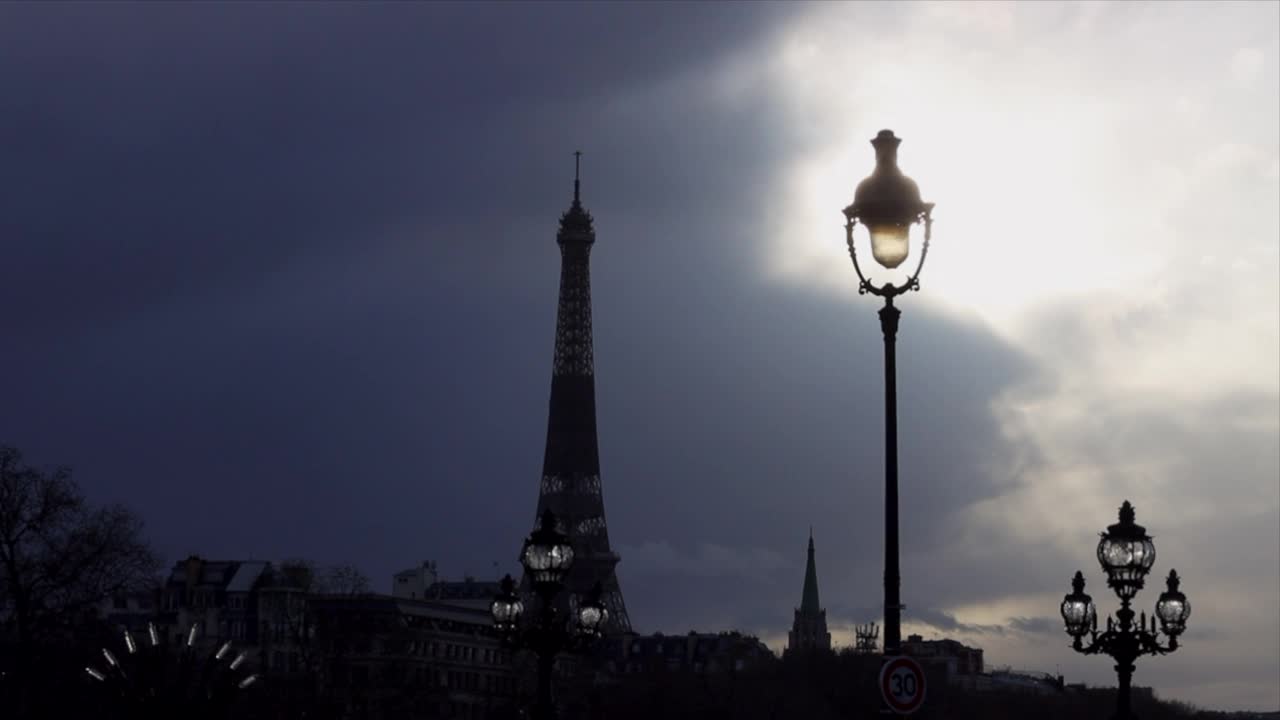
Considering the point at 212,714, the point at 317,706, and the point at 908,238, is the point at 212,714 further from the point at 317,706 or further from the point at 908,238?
the point at 317,706

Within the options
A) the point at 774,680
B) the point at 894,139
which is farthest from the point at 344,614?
the point at 894,139

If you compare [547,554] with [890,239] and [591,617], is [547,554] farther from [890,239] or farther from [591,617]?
[890,239]

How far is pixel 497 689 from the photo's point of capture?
6718 inches

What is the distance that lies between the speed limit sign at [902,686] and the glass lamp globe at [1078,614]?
20.7 metres

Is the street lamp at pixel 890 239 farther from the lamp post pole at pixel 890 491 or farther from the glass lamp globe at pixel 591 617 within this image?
the glass lamp globe at pixel 591 617

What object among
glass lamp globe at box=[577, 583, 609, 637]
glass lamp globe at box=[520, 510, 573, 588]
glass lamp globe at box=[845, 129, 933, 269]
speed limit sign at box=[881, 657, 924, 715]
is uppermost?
glass lamp globe at box=[845, 129, 933, 269]

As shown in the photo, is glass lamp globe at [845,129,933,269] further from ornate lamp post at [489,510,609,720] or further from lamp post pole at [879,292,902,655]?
ornate lamp post at [489,510,609,720]

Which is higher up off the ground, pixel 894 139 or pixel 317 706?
pixel 894 139

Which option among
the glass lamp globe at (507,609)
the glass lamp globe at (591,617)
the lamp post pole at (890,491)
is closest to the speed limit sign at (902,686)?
the lamp post pole at (890,491)

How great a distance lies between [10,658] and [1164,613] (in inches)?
2201

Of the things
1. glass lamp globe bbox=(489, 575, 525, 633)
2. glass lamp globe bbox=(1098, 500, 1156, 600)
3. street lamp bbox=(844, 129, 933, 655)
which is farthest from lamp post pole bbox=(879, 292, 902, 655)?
glass lamp globe bbox=(489, 575, 525, 633)

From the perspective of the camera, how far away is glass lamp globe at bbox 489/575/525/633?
131 ft

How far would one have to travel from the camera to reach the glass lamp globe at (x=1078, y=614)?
134 feet

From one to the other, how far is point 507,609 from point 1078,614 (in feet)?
33.5
